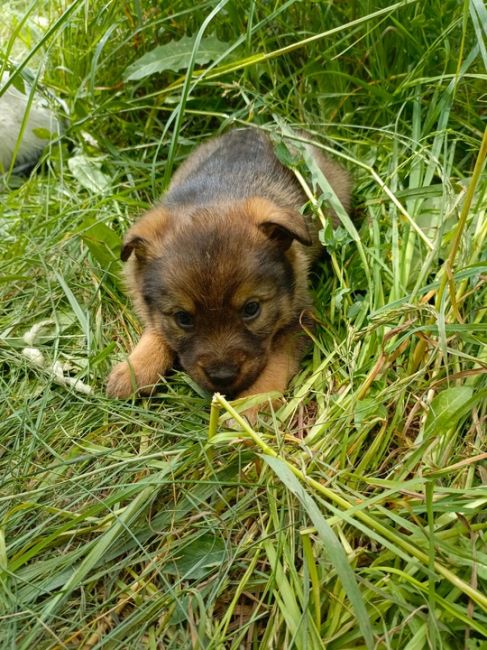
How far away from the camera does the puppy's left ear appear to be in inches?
114

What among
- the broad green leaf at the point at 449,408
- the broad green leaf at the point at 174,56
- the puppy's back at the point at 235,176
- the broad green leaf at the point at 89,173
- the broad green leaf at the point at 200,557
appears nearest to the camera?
the broad green leaf at the point at 200,557

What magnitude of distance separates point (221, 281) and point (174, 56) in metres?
1.90

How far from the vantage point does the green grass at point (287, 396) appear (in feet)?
6.70

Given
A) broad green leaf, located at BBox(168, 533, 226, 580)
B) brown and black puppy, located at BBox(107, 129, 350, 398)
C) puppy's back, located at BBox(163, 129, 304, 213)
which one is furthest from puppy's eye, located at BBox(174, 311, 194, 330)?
broad green leaf, located at BBox(168, 533, 226, 580)

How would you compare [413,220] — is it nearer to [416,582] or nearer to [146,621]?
[416,582]

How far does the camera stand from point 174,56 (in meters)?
4.01

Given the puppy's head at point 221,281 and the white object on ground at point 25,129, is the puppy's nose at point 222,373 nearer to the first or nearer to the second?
the puppy's head at point 221,281

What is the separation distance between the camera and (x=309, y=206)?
→ 3.35 metres

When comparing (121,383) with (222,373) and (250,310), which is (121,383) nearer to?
(222,373)

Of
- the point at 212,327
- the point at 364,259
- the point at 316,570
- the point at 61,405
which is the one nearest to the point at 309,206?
the point at 364,259

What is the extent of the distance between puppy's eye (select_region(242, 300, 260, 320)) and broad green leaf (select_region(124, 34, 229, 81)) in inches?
69.2

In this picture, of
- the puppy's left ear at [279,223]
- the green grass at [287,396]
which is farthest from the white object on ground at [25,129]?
the puppy's left ear at [279,223]

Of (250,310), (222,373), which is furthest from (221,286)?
(222,373)

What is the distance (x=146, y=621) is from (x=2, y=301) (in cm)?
194
